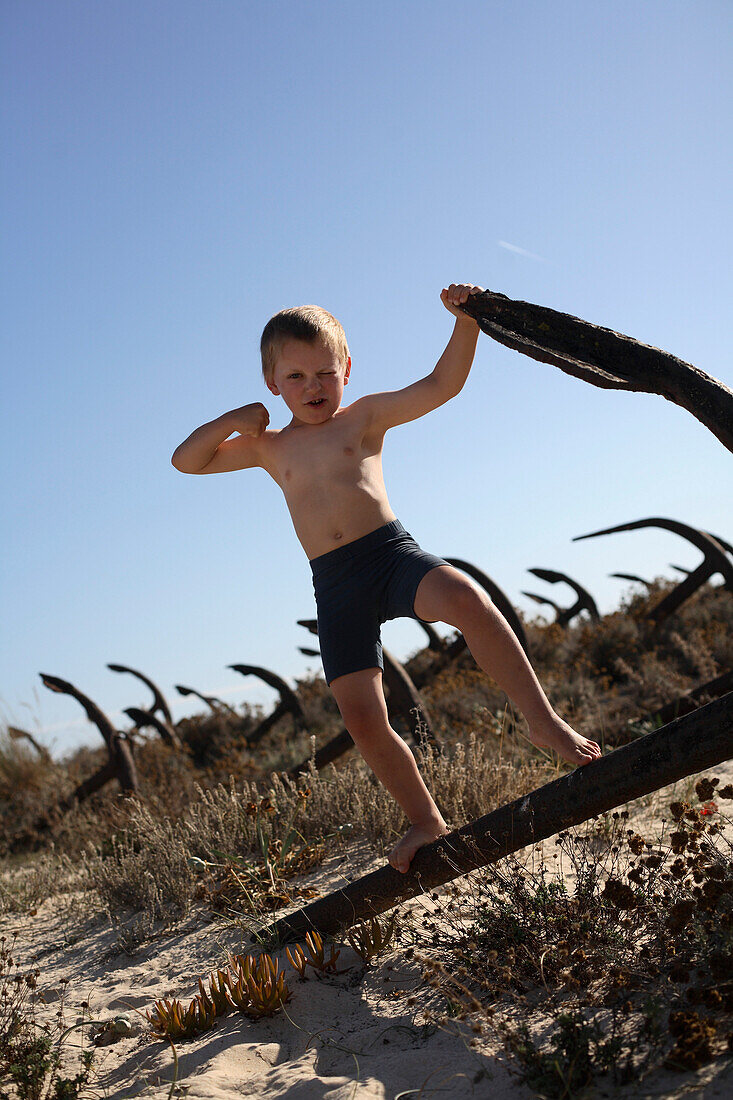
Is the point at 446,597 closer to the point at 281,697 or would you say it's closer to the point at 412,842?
the point at 412,842

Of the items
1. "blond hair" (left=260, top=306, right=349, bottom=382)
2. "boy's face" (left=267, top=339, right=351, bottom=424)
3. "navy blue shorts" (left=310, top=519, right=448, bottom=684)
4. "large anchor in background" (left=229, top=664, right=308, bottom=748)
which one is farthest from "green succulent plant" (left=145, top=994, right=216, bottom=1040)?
"large anchor in background" (left=229, top=664, right=308, bottom=748)

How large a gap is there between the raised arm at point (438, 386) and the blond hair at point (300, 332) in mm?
255

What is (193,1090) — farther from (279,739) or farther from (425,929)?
(279,739)

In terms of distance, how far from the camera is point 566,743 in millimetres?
2443

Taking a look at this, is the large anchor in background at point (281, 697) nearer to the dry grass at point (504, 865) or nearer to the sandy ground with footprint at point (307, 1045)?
the dry grass at point (504, 865)

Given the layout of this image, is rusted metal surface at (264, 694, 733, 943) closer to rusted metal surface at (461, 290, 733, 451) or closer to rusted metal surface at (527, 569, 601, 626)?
rusted metal surface at (461, 290, 733, 451)

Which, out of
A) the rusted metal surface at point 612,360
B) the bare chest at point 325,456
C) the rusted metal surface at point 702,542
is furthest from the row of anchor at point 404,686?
the rusted metal surface at point 612,360

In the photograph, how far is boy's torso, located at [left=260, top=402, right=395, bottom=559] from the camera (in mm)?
3002

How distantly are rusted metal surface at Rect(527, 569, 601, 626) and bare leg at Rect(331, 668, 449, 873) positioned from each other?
516 cm

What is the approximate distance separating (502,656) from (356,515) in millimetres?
778

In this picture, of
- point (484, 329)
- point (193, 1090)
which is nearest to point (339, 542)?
point (484, 329)

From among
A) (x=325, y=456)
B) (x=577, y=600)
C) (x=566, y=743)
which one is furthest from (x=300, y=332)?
(x=577, y=600)

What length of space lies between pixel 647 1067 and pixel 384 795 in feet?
7.80

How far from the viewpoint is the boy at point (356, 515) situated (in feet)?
8.87
